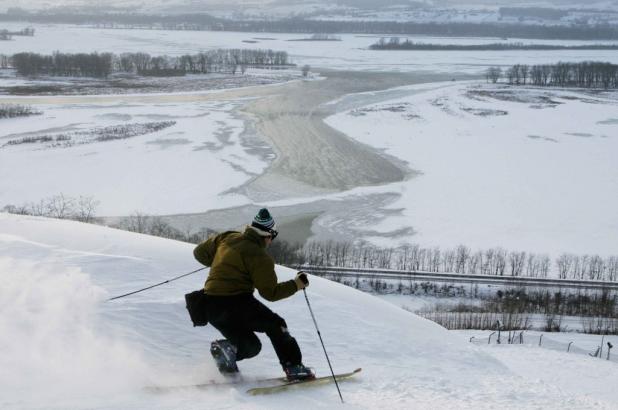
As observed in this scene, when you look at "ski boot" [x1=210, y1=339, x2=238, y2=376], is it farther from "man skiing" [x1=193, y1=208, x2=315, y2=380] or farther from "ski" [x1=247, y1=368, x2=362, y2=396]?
"ski" [x1=247, y1=368, x2=362, y2=396]

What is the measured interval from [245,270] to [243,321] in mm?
310

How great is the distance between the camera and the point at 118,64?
62.8 meters

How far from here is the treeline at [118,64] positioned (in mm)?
57719

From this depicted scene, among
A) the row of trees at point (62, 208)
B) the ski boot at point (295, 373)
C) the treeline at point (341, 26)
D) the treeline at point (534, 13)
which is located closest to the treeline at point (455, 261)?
the row of trees at point (62, 208)

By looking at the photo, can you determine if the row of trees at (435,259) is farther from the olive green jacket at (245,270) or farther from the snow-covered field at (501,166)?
the olive green jacket at (245,270)

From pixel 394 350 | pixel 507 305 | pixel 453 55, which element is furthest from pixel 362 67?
pixel 394 350

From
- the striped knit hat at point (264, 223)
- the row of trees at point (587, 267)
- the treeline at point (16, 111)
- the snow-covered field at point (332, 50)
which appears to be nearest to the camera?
the striped knit hat at point (264, 223)

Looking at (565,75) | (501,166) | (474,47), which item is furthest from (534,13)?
(501,166)

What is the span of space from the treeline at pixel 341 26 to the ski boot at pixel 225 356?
11377cm

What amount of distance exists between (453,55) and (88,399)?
82.0 meters

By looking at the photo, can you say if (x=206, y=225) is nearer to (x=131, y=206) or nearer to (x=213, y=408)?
(x=131, y=206)

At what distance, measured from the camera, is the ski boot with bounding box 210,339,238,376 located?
12.2 feet

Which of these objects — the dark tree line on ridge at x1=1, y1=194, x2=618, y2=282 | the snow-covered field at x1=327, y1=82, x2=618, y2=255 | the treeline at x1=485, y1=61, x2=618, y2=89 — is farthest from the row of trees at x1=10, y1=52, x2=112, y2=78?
the dark tree line on ridge at x1=1, y1=194, x2=618, y2=282

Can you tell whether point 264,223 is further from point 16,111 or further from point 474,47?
point 474,47
